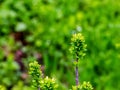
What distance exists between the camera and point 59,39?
398 centimetres

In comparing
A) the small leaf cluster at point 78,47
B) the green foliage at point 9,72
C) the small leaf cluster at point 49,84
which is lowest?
the small leaf cluster at point 49,84

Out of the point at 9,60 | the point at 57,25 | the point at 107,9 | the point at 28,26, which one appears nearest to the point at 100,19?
the point at 107,9

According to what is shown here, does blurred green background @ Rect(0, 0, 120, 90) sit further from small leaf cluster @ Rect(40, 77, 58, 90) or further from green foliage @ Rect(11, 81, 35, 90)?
small leaf cluster @ Rect(40, 77, 58, 90)

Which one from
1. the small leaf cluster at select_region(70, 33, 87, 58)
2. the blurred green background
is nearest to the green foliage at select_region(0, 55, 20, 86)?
the blurred green background

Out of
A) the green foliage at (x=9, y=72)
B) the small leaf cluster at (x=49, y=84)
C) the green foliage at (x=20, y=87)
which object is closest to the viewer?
the small leaf cluster at (x=49, y=84)

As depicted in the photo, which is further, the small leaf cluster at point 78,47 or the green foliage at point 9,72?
the green foliage at point 9,72

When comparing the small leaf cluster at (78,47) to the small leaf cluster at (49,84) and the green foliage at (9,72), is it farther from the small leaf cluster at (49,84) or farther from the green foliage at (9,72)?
the green foliage at (9,72)

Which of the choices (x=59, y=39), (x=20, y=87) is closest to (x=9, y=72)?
(x=20, y=87)

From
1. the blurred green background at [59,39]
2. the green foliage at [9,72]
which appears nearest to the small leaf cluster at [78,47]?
the blurred green background at [59,39]

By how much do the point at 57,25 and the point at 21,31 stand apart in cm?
37

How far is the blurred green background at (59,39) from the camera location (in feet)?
12.1

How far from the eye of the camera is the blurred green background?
12.1 feet

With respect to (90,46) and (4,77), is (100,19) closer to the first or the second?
(90,46)

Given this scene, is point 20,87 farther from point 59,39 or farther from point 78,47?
point 78,47
